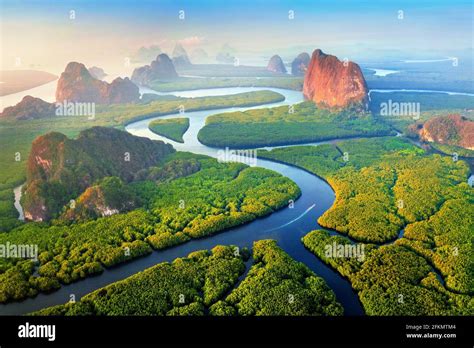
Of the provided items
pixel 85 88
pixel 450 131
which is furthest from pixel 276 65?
pixel 450 131

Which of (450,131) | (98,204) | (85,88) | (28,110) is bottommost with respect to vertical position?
(98,204)

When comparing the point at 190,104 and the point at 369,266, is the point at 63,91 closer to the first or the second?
the point at 190,104

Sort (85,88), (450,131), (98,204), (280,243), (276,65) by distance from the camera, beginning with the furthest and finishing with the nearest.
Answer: (276,65)
(85,88)
(450,131)
(98,204)
(280,243)

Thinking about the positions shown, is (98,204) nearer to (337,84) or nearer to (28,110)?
(28,110)

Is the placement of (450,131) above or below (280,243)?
above

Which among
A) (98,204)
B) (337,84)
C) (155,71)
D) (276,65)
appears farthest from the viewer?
(276,65)

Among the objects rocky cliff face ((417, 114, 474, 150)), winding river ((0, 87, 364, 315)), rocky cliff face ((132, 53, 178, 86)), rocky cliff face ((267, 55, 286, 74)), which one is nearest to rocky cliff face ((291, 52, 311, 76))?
rocky cliff face ((267, 55, 286, 74))

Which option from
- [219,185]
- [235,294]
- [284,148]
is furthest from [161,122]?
[235,294]
